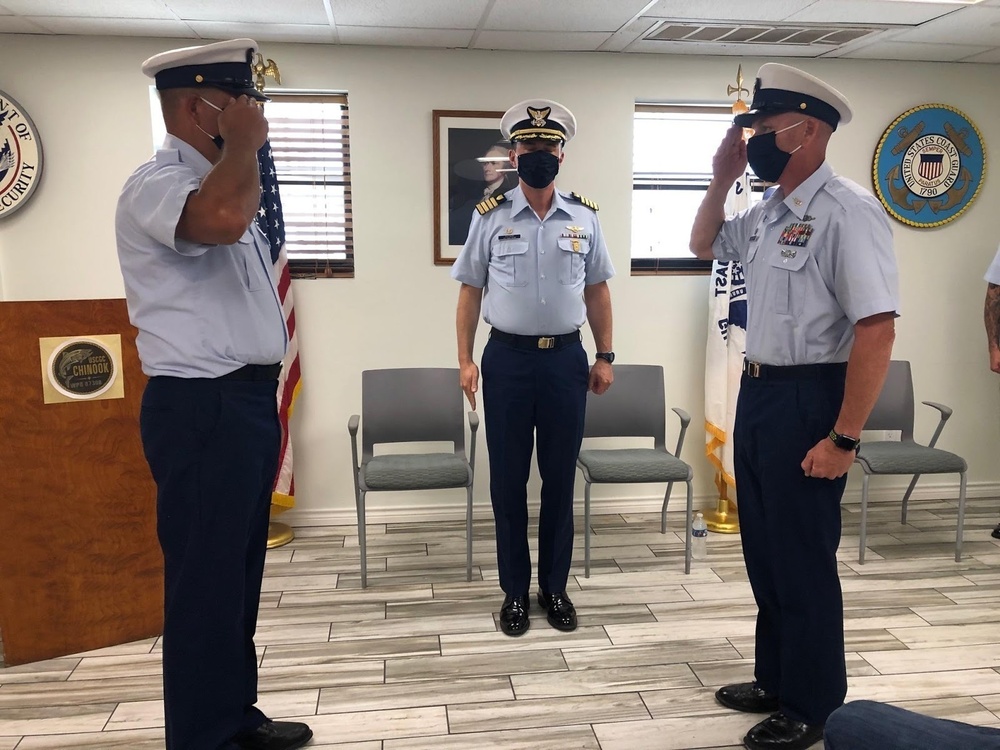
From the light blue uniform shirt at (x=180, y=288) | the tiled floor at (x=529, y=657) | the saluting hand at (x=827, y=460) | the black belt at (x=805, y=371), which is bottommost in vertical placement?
the tiled floor at (x=529, y=657)

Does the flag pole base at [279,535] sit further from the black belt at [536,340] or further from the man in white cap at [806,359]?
the man in white cap at [806,359]

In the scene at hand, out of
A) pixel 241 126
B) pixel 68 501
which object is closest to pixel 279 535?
pixel 68 501

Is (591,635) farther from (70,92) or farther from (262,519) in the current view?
(70,92)

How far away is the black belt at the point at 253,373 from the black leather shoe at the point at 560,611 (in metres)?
1.55

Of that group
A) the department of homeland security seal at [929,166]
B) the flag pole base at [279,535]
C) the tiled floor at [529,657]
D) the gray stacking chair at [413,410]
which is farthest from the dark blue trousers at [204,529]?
the department of homeland security seal at [929,166]

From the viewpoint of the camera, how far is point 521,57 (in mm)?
3818

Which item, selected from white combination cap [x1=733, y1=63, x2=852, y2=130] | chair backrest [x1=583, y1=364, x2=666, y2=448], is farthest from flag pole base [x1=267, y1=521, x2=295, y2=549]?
white combination cap [x1=733, y1=63, x2=852, y2=130]

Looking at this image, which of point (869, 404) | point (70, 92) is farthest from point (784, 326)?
point (70, 92)

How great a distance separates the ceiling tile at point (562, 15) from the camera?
121 inches

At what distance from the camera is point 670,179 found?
4117 millimetres

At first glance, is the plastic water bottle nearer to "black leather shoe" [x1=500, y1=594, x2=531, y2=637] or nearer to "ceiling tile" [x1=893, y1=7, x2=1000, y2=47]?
"black leather shoe" [x1=500, y1=594, x2=531, y2=637]

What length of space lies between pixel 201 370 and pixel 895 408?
3.59 m

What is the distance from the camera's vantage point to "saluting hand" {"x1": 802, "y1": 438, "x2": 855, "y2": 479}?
1.84 meters

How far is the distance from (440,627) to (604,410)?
1.38m
